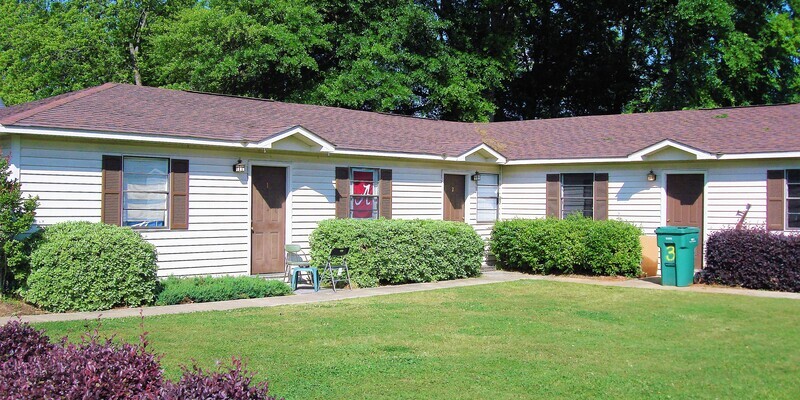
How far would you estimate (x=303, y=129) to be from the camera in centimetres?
1429

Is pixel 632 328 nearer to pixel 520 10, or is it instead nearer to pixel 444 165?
pixel 444 165

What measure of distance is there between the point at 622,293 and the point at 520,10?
2177 centimetres

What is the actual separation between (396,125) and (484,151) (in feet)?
9.38

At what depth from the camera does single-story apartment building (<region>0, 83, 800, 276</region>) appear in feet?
40.2

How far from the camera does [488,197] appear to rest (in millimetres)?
19172

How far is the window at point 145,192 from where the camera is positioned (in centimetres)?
1266

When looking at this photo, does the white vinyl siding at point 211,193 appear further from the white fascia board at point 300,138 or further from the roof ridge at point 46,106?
the white fascia board at point 300,138

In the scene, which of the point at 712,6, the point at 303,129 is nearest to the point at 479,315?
the point at 303,129

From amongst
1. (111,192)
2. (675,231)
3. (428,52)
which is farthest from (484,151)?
(428,52)

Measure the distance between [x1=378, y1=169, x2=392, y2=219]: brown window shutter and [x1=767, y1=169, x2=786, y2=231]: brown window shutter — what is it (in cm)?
815

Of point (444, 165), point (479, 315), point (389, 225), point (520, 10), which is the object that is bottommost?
point (479, 315)

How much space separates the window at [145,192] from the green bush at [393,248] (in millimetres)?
3072

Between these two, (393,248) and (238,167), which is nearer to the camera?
(238,167)

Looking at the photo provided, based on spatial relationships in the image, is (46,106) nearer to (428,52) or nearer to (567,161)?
(567,161)
